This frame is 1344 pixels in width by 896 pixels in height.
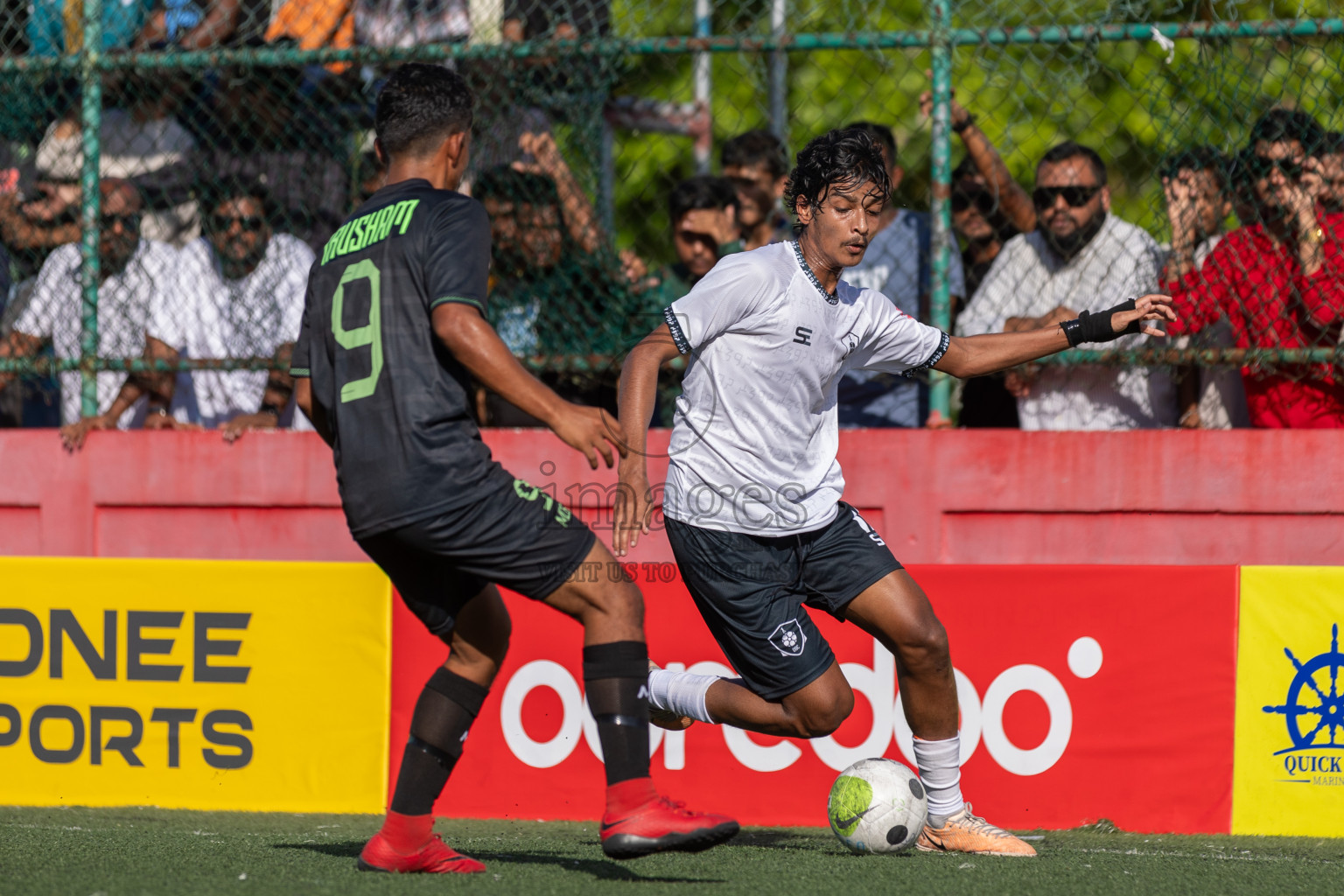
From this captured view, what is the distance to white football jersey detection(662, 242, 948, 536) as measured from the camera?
438 cm

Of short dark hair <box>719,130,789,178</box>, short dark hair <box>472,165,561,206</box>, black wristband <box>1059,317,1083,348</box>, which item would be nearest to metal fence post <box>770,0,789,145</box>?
short dark hair <box>719,130,789,178</box>

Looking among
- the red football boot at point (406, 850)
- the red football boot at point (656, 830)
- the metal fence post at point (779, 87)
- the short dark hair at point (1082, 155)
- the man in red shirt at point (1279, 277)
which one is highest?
the metal fence post at point (779, 87)

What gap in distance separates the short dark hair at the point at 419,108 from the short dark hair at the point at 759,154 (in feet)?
9.65

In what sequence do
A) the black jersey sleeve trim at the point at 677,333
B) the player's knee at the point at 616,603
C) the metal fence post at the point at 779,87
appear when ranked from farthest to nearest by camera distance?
the metal fence post at the point at 779,87
the black jersey sleeve trim at the point at 677,333
the player's knee at the point at 616,603

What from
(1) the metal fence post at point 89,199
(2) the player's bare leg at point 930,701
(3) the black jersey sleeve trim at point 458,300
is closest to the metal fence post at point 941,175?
(2) the player's bare leg at point 930,701

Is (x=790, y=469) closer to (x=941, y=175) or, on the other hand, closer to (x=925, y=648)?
(x=925, y=648)

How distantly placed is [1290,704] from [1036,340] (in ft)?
6.16

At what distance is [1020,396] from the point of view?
248 inches

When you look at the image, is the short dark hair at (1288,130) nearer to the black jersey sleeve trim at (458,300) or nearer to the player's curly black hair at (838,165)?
the player's curly black hair at (838,165)

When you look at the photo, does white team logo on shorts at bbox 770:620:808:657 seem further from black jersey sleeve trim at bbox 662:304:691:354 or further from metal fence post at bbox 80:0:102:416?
metal fence post at bbox 80:0:102:416

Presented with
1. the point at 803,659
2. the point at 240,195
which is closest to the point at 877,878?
the point at 803,659

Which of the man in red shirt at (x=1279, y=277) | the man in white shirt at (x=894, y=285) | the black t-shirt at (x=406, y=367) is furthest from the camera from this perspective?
the man in white shirt at (x=894, y=285)

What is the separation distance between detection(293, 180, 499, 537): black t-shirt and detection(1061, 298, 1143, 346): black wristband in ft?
6.71

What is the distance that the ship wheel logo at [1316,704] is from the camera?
17.5 feet
